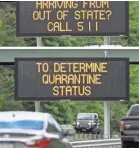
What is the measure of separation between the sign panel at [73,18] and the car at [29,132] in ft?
61.8

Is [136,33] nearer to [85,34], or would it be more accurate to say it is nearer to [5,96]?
[5,96]

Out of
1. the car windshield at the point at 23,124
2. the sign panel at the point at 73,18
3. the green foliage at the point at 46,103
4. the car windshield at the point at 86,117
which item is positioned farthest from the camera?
the green foliage at the point at 46,103

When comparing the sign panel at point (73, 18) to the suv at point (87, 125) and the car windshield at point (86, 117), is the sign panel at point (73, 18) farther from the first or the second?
the car windshield at point (86, 117)

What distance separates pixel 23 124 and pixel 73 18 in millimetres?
19809

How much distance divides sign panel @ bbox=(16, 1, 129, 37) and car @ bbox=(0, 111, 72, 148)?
1883cm

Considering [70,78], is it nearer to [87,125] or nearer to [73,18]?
[73,18]

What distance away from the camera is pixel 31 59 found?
31078mm

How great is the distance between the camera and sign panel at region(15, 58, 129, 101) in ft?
101

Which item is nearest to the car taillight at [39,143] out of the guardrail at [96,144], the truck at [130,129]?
the truck at [130,129]

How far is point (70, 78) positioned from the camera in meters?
31.0

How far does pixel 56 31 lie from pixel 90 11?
69.0 inches

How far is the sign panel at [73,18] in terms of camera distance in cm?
3173

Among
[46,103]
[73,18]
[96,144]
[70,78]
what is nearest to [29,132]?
[96,144]

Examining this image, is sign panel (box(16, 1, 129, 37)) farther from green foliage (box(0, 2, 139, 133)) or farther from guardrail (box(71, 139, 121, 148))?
green foliage (box(0, 2, 139, 133))
